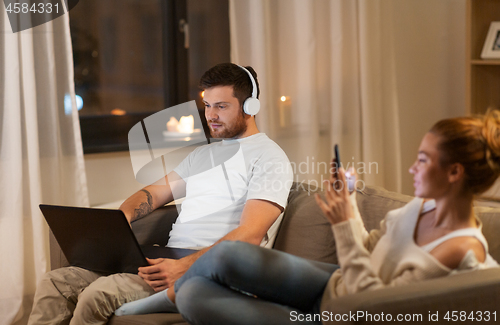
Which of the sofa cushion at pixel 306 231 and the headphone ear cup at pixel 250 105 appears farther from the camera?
the headphone ear cup at pixel 250 105

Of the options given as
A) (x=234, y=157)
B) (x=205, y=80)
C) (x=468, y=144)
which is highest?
(x=205, y=80)

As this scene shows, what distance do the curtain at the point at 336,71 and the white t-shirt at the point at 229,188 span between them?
0.82m

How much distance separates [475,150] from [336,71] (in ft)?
5.68

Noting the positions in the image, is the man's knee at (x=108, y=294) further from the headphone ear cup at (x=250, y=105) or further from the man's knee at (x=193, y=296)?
the headphone ear cup at (x=250, y=105)

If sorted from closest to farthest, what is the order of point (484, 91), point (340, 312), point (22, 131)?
1. point (340, 312)
2. point (22, 131)
3. point (484, 91)

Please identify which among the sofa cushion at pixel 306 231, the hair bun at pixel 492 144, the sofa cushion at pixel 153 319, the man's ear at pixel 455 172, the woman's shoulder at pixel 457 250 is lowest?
the sofa cushion at pixel 153 319

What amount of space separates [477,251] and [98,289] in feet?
3.09

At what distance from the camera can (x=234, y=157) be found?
1635 millimetres

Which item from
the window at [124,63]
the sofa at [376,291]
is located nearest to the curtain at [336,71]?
the window at [124,63]

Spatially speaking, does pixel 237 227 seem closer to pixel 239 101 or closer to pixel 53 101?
pixel 239 101

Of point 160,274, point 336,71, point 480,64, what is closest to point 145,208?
point 160,274

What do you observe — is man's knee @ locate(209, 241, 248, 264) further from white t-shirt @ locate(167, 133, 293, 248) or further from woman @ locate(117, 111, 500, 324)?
white t-shirt @ locate(167, 133, 293, 248)

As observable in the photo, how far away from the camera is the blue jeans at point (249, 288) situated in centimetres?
102

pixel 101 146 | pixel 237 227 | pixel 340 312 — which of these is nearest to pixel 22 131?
pixel 101 146
